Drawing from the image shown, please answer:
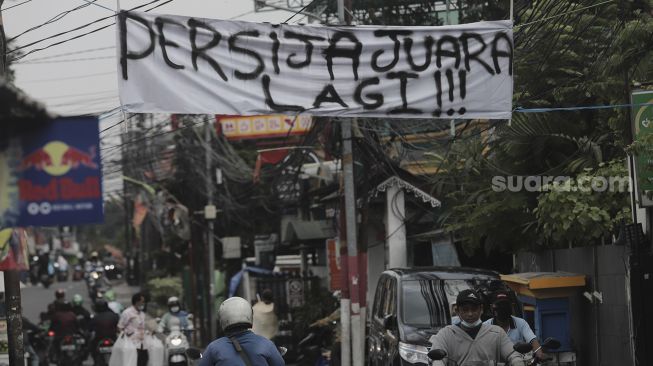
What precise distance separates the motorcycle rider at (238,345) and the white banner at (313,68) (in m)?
4.18

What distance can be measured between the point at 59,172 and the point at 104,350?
494 inches

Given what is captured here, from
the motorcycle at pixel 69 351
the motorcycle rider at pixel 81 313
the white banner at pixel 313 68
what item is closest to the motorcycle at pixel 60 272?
the motorcycle rider at pixel 81 313

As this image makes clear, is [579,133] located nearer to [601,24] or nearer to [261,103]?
[601,24]

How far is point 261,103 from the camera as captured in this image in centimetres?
1171

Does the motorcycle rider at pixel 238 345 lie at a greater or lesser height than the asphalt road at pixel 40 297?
greater

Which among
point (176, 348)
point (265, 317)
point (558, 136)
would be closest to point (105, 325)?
point (176, 348)

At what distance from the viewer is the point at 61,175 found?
8.36 meters

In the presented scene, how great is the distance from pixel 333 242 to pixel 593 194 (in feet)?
32.2

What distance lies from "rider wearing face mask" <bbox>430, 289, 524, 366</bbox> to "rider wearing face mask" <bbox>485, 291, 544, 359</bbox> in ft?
6.86

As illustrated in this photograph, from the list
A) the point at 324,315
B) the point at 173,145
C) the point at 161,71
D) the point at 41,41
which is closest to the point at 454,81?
the point at 161,71

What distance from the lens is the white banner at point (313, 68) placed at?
11359 millimetres

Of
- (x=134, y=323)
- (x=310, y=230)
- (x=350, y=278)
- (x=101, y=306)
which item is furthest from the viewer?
(x=310, y=230)

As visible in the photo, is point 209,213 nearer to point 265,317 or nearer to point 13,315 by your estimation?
point 265,317

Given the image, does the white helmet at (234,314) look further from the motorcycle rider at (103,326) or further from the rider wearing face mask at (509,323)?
the motorcycle rider at (103,326)
